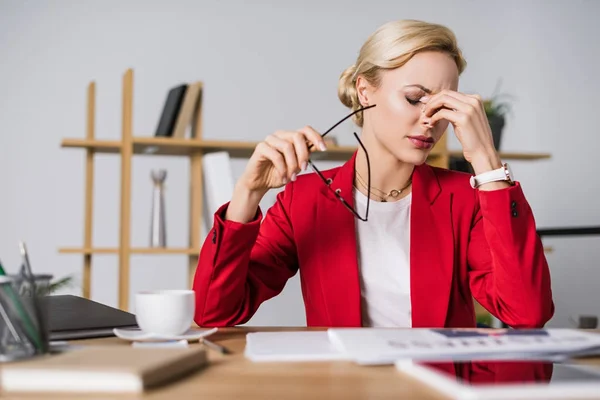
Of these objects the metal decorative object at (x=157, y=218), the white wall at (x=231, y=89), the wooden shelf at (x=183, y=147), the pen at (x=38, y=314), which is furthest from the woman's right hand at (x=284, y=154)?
the white wall at (x=231, y=89)

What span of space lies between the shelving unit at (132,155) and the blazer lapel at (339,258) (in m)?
1.52

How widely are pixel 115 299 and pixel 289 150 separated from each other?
288 cm

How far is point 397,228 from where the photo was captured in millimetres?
1490

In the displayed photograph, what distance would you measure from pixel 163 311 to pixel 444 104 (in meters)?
0.72

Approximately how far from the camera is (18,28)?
371 cm

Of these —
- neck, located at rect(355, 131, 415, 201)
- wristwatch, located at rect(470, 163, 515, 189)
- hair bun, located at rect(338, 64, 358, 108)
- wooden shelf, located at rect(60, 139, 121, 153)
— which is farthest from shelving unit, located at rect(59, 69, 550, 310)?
wristwatch, located at rect(470, 163, 515, 189)

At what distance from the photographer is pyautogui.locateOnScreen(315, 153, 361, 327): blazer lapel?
4.49 feet

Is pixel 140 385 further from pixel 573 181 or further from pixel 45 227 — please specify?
pixel 573 181

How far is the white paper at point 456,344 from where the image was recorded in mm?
721

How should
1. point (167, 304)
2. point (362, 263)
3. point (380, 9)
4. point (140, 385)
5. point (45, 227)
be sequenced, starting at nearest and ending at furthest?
point (140, 385) → point (167, 304) → point (362, 263) → point (45, 227) → point (380, 9)

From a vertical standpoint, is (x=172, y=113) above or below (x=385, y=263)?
above

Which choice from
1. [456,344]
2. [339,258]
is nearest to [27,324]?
[456,344]

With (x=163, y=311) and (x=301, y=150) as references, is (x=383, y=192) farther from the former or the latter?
(x=163, y=311)

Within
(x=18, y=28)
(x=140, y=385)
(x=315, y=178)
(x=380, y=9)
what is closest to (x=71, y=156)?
(x=18, y=28)
